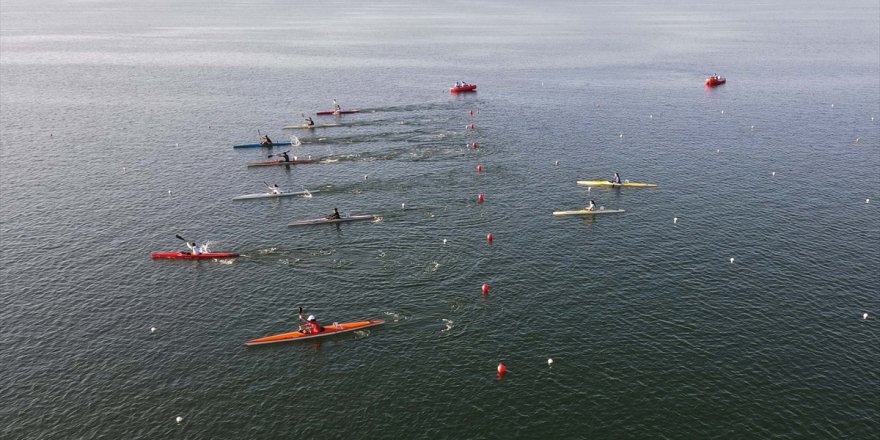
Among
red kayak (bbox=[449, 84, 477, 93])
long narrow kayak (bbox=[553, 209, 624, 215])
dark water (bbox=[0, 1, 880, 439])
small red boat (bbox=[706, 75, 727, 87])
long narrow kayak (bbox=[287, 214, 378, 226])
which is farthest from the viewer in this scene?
small red boat (bbox=[706, 75, 727, 87])

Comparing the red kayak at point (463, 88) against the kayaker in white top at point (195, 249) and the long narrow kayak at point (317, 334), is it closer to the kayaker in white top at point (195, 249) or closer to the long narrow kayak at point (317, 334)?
the kayaker in white top at point (195, 249)

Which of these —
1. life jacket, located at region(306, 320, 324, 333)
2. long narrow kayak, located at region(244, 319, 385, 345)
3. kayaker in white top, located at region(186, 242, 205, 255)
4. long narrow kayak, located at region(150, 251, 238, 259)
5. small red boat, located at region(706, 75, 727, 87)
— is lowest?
long narrow kayak, located at region(244, 319, 385, 345)

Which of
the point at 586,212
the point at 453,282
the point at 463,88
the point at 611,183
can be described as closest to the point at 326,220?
the point at 453,282

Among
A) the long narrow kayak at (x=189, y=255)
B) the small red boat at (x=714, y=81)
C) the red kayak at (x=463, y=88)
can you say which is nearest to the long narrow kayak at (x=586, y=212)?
the long narrow kayak at (x=189, y=255)

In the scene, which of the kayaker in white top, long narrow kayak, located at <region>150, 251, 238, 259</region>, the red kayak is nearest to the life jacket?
long narrow kayak, located at <region>150, 251, 238, 259</region>

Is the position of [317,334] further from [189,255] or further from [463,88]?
[463,88]

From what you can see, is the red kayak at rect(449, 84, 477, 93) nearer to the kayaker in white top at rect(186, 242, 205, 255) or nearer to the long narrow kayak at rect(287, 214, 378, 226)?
the long narrow kayak at rect(287, 214, 378, 226)
